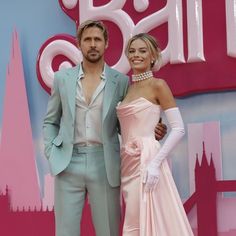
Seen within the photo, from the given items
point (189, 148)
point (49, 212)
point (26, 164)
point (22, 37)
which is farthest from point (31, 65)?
point (189, 148)

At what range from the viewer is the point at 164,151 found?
1.89 m

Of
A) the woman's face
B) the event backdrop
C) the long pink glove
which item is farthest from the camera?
the event backdrop

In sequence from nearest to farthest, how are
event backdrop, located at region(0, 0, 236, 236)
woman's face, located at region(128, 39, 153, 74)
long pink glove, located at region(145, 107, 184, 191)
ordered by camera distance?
long pink glove, located at region(145, 107, 184, 191) → woman's face, located at region(128, 39, 153, 74) → event backdrop, located at region(0, 0, 236, 236)

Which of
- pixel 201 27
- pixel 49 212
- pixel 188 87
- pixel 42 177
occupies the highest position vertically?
pixel 201 27

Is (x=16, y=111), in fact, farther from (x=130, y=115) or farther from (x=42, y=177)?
(x=130, y=115)

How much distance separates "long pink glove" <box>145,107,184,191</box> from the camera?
6.10 feet

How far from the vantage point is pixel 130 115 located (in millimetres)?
1940

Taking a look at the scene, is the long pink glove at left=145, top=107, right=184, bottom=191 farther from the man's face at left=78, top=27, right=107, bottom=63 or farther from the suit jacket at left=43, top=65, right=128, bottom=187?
the man's face at left=78, top=27, right=107, bottom=63

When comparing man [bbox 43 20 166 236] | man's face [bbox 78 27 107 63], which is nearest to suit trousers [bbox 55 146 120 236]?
man [bbox 43 20 166 236]

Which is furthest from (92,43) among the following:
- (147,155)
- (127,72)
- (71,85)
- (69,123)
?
(127,72)

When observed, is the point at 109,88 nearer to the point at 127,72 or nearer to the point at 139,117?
the point at 139,117

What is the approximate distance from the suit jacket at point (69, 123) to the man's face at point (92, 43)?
8 centimetres

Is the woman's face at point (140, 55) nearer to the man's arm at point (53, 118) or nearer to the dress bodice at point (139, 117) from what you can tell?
the dress bodice at point (139, 117)

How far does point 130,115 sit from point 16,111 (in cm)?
108
